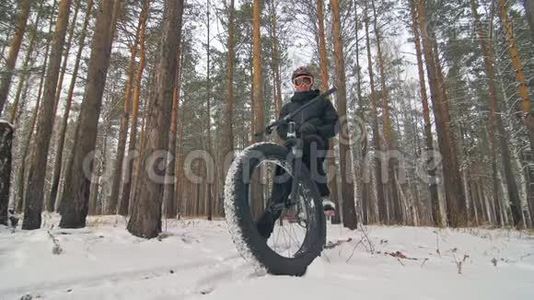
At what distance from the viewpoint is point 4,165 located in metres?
5.56

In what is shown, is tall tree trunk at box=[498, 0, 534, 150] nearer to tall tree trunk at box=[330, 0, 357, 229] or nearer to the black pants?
tall tree trunk at box=[330, 0, 357, 229]

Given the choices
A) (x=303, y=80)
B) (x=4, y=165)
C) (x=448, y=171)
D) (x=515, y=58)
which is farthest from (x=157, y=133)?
(x=515, y=58)

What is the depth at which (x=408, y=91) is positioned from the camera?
28484mm

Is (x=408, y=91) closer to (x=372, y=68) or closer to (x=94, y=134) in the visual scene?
(x=372, y=68)

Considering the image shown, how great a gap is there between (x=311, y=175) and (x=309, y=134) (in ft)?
1.43

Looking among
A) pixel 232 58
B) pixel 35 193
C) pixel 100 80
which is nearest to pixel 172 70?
pixel 100 80

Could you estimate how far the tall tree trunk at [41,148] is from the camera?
19.8 feet

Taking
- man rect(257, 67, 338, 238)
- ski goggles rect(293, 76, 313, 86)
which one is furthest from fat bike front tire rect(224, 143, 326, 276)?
ski goggles rect(293, 76, 313, 86)

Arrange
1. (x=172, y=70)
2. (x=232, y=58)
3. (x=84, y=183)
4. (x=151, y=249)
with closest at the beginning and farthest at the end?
1. (x=151, y=249)
2. (x=172, y=70)
3. (x=84, y=183)
4. (x=232, y=58)

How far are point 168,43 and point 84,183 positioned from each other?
2917 mm

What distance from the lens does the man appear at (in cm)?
340

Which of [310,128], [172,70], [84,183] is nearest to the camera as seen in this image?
[310,128]

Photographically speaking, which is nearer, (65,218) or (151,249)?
(151,249)

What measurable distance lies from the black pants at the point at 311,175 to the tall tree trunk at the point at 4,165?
480 cm
